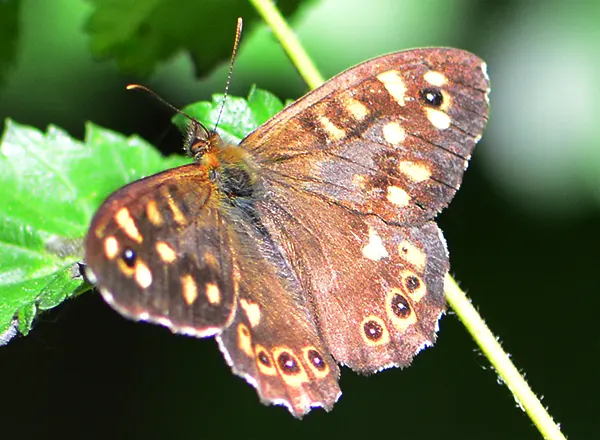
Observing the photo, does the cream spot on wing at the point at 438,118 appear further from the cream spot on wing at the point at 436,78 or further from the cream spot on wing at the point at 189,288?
the cream spot on wing at the point at 189,288

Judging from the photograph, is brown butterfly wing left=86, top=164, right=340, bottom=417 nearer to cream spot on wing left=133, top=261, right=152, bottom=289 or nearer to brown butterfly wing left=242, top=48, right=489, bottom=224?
cream spot on wing left=133, top=261, right=152, bottom=289

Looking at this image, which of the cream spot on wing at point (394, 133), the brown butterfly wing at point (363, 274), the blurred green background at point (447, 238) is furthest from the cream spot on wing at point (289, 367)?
the blurred green background at point (447, 238)

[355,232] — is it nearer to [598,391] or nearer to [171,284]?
[171,284]

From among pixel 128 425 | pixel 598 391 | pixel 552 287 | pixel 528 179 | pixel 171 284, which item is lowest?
pixel 128 425

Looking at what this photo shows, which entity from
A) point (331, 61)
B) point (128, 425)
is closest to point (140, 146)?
point (331, 61)

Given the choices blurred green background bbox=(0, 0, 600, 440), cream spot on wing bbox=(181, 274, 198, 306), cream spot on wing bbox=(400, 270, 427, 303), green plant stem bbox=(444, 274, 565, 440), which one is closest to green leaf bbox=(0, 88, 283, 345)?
cream spot on wing bbox=(181, 274, 198, 306)

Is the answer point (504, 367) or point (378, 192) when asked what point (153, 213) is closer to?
point (378, 192)

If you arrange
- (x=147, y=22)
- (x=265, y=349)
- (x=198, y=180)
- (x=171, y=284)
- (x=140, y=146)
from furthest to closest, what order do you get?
(x=147, y=22), (x=140, y=146), (x=198, y=180), (x=265, y=349), (x=171, y=284)

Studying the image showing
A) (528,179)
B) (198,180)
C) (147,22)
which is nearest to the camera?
(198,180)
